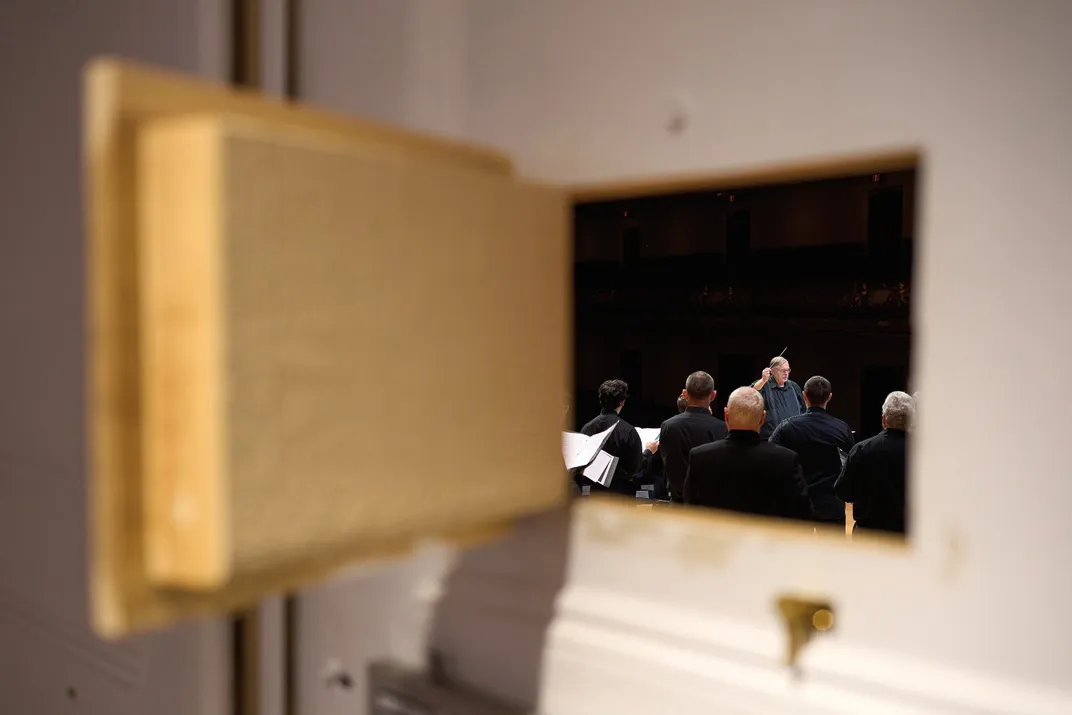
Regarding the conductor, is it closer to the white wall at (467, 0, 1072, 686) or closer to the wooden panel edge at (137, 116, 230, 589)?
the white wall at (467, 0, 1072, 686)

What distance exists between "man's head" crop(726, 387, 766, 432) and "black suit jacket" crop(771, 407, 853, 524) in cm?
108

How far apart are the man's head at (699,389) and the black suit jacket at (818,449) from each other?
1.22 ft

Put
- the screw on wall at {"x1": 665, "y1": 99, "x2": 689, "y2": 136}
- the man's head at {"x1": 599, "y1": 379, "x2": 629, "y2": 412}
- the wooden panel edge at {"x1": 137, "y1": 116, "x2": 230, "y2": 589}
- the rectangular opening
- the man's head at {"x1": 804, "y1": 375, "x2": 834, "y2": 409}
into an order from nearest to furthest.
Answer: the wooden panel edge at {"x1": 137, "y1": 116, "x2": 230, "y2": 589} < the screw on wall at {"x1": 665, "y1": 99, "x2": 689, "y2": 136} < the man's head at {"x1": 804, "y1": 375, "x2": 834, "y2": 409} < the man's head at {"x1": 599, "y1": 379, "x2": 629, "y2": 412} < the rectangular opening

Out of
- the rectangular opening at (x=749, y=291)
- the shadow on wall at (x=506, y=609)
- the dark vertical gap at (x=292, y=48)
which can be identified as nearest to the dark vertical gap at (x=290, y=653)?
the shadow on wall at (x=506, y=609)

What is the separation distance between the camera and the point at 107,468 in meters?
0.76

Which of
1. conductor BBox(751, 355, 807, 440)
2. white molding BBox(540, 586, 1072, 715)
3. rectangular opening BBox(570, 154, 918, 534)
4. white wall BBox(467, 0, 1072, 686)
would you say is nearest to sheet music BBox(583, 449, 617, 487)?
conductor BBox(751, 355, 807, 440)

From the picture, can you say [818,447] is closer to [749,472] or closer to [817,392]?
[817,392]

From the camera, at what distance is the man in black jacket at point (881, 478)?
325 centimetres

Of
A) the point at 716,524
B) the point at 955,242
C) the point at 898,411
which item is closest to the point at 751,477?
the point at 898,411

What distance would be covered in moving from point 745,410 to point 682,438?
3.53ft

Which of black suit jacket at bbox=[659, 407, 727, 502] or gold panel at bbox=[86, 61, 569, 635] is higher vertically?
gold panel at bbox=[86, 61, 569, 635]

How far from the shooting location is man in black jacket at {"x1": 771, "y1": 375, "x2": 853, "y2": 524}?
4.04 meters

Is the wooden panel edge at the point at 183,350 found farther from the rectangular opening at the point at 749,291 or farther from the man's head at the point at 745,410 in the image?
the rectangular opening at the point at 749,291

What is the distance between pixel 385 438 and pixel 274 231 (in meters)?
0.22
